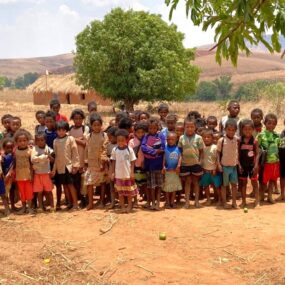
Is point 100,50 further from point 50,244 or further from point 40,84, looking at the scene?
point 50,244

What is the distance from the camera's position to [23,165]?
595 centimetres

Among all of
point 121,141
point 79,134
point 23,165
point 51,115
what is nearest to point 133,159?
point 121,141

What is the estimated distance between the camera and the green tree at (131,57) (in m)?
20.4

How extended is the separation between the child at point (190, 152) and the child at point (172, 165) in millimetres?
101

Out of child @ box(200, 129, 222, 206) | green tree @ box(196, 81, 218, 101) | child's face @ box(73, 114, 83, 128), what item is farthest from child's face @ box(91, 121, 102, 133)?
green tree @ box(196, 81, 218, 101)

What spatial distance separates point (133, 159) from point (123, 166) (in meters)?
0.16

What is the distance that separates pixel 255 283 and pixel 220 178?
2347mm

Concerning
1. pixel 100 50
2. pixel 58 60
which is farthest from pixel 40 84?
pixel 58 60

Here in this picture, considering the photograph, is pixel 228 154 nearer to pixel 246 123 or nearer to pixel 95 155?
pixel 246 123

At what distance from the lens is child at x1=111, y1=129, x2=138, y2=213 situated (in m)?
5.82

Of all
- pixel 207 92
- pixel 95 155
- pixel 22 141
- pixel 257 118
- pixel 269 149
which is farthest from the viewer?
pixel 207 92

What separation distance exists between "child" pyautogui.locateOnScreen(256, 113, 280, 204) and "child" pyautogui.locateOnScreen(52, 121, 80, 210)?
262cm

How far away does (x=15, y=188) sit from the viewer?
6.31 metres

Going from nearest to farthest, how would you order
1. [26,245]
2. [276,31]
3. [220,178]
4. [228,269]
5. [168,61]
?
1. [276,31]
2. [228,269]
3. [26,245]
4. [220,178]
5. [168,61]
